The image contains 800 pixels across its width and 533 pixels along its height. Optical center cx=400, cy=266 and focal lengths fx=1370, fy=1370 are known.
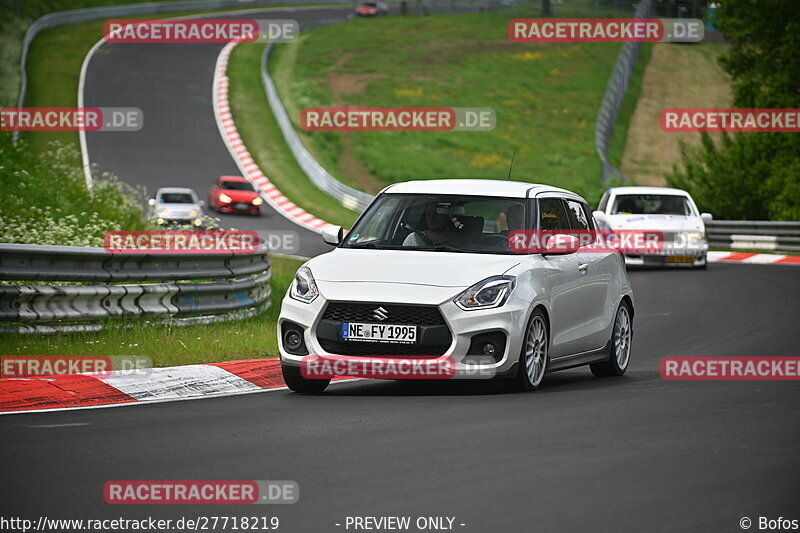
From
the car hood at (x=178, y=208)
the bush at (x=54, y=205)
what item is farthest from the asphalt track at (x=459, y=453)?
the car hood at (x=178, y=208)

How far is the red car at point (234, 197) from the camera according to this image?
133 ft

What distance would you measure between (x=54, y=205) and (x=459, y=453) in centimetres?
1232

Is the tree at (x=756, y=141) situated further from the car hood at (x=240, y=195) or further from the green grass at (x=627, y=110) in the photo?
the green grass at (x=627, y=110)

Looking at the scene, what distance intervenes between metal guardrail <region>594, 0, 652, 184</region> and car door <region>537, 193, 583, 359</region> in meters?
38.8

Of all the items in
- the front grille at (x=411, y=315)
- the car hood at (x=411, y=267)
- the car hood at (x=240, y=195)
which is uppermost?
the car hood at (x=411, y=267)

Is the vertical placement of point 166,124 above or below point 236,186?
above

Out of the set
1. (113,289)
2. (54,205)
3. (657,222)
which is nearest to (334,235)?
(113,289)

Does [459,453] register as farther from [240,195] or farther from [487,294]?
[240,195]

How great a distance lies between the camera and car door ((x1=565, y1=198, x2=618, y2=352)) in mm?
11656

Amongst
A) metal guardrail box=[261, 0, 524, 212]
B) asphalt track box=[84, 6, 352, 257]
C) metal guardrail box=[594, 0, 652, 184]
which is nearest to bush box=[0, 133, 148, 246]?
asphalt track box=[84, 6, 352, 257]

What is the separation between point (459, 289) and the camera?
10070 mm

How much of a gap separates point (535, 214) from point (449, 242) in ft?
2.62

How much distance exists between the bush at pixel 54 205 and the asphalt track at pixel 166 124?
32.3ft

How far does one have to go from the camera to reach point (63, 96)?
54625 millimetres
